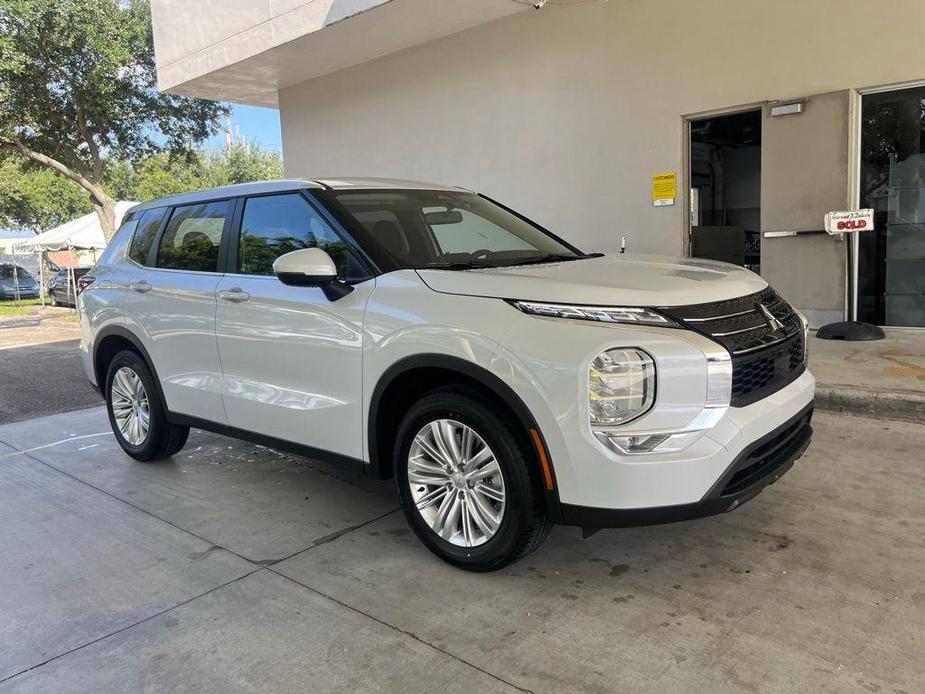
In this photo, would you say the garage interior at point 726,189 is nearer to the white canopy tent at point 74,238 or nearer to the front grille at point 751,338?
the front grille at point 751,338

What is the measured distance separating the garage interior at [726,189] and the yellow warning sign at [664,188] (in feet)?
1.16

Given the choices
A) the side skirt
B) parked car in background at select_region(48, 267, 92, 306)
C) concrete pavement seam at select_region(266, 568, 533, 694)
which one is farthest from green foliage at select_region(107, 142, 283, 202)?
concrete pavement seam at select_region(266, 568, 533, 694)

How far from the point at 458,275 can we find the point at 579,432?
37.2 inches

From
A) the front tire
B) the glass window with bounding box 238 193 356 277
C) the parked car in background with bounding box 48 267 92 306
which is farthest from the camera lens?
the parked car in background with bounding box 48 267 92 306

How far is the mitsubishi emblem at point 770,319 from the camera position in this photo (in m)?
3.18

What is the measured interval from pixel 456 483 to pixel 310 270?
120 cm

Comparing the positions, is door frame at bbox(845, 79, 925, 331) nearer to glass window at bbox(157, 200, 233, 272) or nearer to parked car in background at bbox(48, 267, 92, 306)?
glass window at bbox(157, 200, 233, 272)

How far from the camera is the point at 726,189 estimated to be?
1166cm

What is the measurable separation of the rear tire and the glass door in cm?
736

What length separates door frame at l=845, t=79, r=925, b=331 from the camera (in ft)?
25.0

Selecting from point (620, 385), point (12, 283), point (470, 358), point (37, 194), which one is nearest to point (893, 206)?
point (620, 385)

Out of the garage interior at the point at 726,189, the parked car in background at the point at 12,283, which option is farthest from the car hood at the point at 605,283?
the parked car in background at the point at 12,283

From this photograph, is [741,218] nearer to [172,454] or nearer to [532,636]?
[172,454]

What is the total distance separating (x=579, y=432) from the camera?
2.75 m
